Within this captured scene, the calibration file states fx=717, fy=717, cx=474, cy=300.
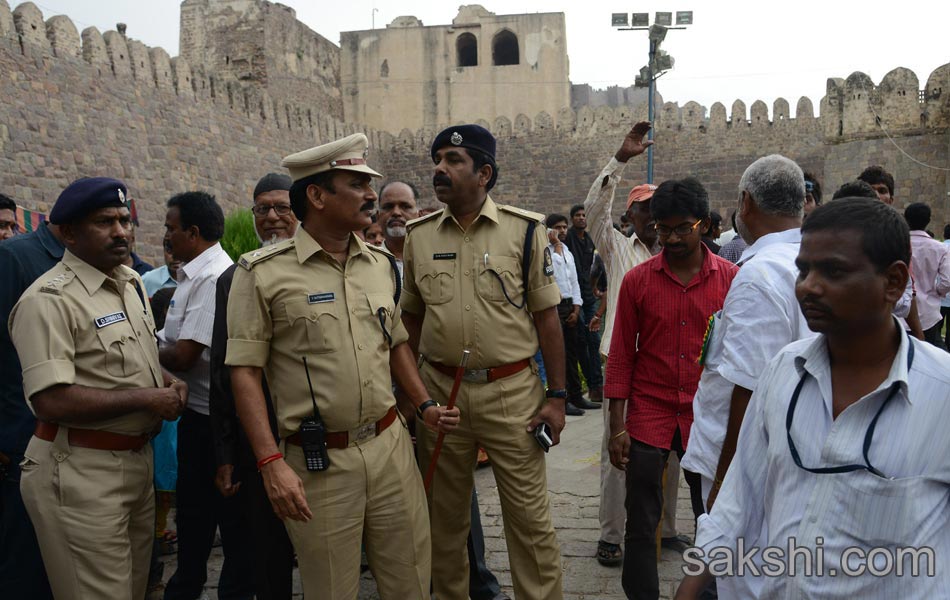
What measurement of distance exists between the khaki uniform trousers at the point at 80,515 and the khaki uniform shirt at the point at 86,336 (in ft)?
0.40

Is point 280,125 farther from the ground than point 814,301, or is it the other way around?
point 280,125

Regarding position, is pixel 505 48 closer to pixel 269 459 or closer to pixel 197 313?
pixel 197 313

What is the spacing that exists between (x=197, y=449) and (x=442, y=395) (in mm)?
1126

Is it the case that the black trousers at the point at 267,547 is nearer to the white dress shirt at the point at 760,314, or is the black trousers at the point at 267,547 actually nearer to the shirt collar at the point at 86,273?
the shirt collar at the point at 86,273

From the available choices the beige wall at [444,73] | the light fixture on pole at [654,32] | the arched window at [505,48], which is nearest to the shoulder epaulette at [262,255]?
the light fixture on pole at [654,32]

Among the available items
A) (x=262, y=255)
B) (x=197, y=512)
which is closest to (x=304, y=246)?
(x=262, y=255)

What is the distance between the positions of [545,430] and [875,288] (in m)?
1.61

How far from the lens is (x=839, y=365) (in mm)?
1395

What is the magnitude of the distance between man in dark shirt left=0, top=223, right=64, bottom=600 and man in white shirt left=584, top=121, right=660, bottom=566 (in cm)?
238

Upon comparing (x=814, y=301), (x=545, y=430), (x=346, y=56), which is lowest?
(x=545, y=430)

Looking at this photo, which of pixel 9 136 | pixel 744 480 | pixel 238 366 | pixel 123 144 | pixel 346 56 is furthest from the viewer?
pixel 346 56

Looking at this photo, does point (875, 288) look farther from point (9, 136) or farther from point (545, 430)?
point (9, 136)

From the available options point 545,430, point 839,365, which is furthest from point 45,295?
point 839,365

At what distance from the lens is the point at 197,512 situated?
3096 millimetres
